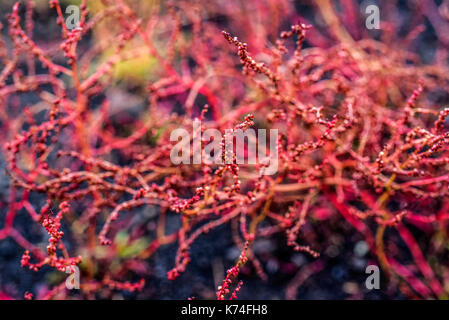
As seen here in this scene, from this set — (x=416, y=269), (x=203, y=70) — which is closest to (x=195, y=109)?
(x=203, y=70)

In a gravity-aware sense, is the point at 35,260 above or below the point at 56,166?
below

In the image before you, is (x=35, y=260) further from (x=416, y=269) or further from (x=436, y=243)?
(x=436, y=243)

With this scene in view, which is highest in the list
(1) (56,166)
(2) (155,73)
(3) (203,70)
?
(2) (155,73)

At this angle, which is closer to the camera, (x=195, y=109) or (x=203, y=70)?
(x=203, y=70)

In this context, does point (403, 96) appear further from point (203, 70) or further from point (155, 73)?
point (155, 73)
